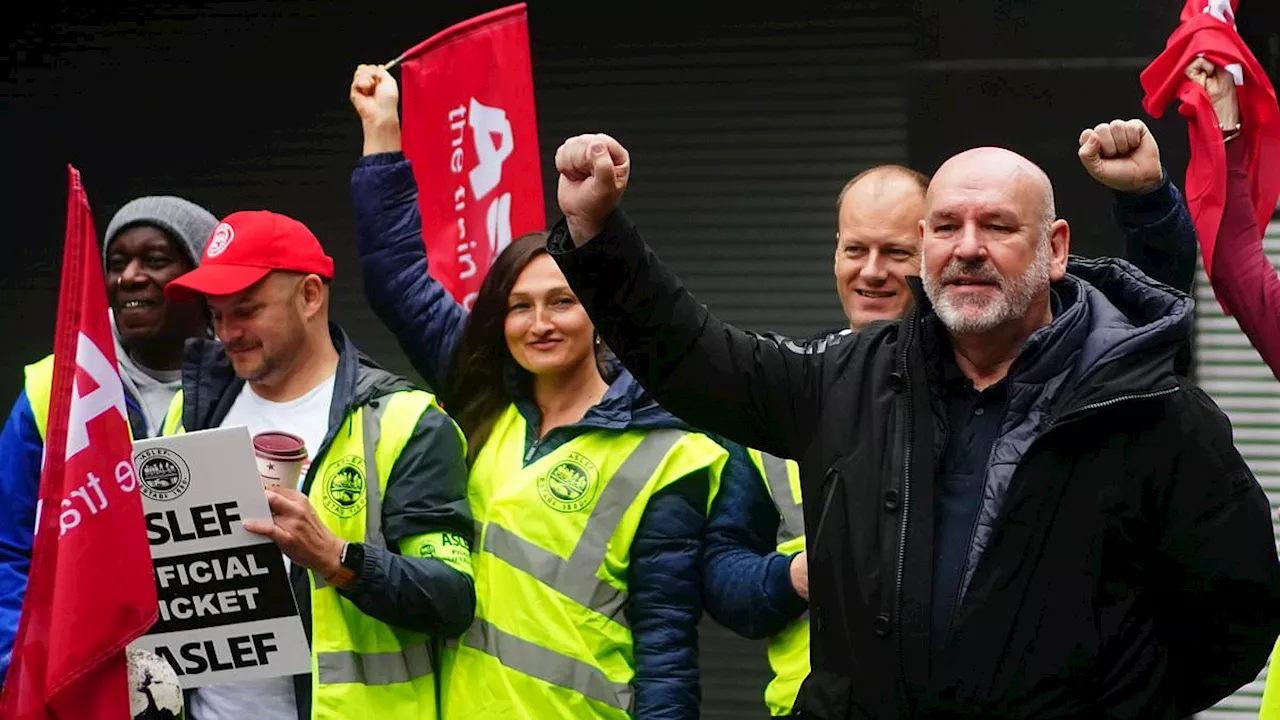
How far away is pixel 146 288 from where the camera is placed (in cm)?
539

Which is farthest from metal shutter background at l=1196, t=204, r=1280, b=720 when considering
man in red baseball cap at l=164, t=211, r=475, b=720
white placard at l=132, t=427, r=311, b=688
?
white placard at l=132, t=427, r=311, b=688

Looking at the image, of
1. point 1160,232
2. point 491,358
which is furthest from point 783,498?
point 1160,232

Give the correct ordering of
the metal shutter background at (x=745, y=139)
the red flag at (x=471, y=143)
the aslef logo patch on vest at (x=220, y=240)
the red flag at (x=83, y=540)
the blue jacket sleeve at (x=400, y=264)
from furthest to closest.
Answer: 1. the metal shutter background at (x=745, y=139)
2. the red flag at (x=471, y=143)
3. the blue jacket sleeve at (x=400, y=264)
4. the aslef logo patch on vest at (x=220, y=240)
5. the red flag at (x=83, y=540)

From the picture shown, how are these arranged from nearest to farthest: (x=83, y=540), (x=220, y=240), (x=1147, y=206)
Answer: (x=83, y=540)
(x=1147, y=206)
(x=220, y=240)

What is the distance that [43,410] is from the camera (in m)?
4.89

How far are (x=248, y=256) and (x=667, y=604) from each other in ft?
4.24

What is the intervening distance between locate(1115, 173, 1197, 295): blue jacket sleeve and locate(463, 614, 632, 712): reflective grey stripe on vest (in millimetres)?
1544

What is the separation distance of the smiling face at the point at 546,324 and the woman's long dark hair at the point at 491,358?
0.10 ft

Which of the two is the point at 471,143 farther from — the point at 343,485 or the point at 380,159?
the point at 343,485

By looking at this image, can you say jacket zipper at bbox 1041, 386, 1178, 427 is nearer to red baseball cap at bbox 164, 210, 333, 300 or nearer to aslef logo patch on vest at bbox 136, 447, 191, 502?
aslef logo patch on vest at bbox 136, 447, 191, 502

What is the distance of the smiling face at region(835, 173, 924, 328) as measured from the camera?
482cm

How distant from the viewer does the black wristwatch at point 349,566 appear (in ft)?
15.1

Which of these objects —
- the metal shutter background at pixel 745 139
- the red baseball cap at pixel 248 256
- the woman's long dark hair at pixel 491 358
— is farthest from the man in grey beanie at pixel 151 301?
the metal shutter background at pixel 745 139

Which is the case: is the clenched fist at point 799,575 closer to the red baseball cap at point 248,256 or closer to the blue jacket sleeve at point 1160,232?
the blue jacket sleeve at point 1160,232
